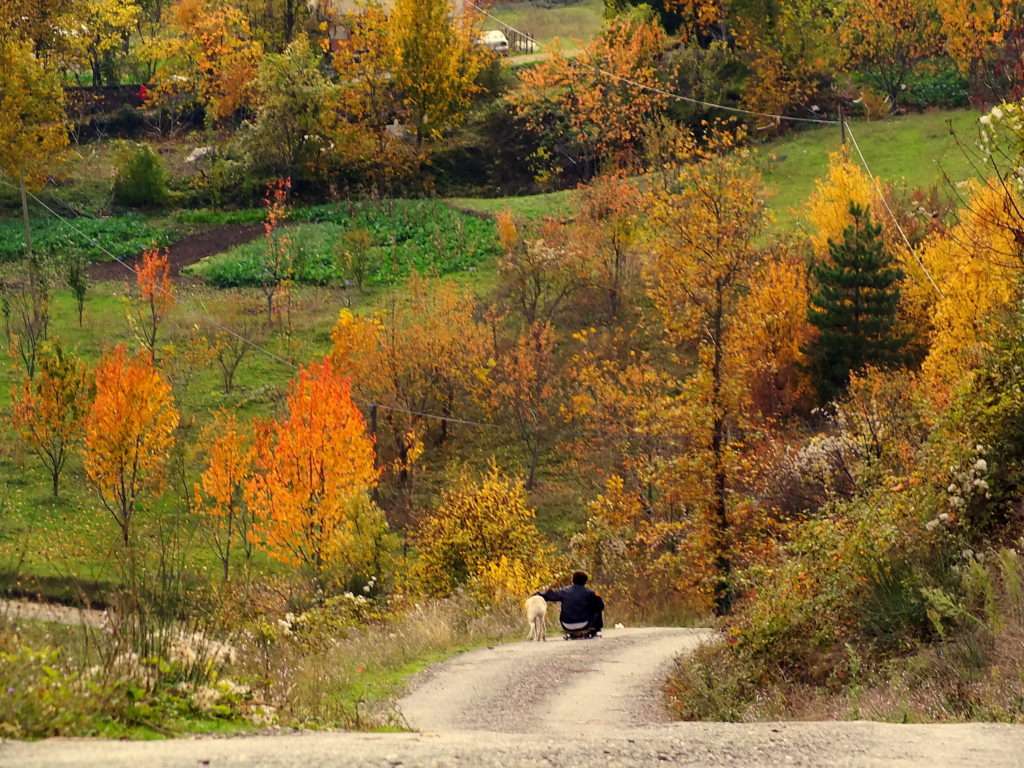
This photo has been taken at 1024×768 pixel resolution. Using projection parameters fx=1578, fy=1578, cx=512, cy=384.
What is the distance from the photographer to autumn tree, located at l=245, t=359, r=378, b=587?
38125 millimetres

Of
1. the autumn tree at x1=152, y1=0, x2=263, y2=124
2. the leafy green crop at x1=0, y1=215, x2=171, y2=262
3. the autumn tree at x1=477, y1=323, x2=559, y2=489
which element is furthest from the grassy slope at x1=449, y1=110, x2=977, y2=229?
the autumn tree at x1=152, y1=0, x2=263, y2=124

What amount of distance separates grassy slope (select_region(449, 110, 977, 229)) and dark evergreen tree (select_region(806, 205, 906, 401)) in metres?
14.5

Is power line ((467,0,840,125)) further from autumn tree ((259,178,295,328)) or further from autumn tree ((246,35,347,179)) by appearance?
autumn tree ((259,178,295,328))

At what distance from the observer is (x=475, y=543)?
3178 cm

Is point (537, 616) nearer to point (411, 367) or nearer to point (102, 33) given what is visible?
point (411, 367)

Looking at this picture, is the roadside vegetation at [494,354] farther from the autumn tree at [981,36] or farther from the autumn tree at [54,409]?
the autumn tree at [981,36]

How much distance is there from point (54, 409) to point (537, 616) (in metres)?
27.6

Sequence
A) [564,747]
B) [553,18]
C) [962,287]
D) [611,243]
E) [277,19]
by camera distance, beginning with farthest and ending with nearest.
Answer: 1. [553,18]
2. [277,19]
3. [611,243]
4. [962,287]
5. [564,747]

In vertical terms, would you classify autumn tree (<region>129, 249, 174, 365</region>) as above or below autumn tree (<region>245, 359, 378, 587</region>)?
above

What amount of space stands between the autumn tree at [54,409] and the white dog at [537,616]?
26605mm

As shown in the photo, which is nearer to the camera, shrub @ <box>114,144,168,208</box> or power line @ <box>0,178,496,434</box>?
power line @ <box>0,178,496,434</box>

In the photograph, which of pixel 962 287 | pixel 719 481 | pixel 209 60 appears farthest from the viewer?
pixel 209 60

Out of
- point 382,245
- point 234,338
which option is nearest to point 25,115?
point 382,245

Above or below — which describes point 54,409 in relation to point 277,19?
below
